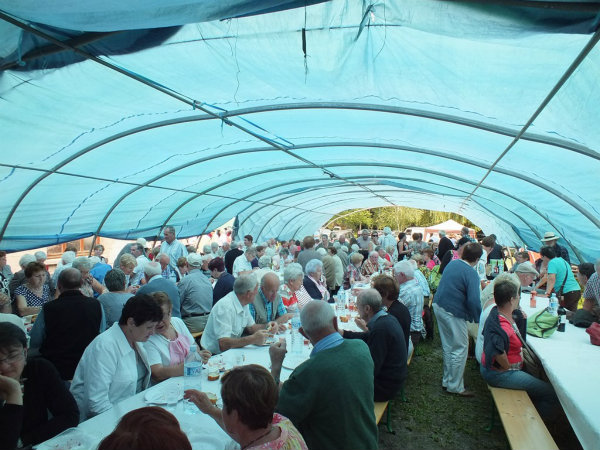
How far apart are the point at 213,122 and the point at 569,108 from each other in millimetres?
5263

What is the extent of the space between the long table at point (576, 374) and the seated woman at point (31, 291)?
22.5ft

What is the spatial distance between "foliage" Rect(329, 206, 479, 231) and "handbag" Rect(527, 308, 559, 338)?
33315 mm

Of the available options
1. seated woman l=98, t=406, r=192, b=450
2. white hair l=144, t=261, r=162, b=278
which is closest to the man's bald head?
white hair l=144, t=261, r=162, b=278

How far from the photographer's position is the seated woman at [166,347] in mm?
3686

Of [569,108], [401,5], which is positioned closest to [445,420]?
[569,108]

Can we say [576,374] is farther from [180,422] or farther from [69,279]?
[69,279]

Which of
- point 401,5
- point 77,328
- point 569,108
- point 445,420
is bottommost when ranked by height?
point 445,420

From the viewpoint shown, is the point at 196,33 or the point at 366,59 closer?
the point at 196,33

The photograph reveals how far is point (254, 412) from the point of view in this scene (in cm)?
205

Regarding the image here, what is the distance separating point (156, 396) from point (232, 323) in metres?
1.64

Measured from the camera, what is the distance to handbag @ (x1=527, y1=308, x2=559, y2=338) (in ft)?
18.7

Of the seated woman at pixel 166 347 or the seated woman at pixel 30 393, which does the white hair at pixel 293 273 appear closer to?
the seated woman at pixel 166 347

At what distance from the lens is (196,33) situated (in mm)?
3934

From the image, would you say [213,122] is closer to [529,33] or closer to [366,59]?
[366,59]
